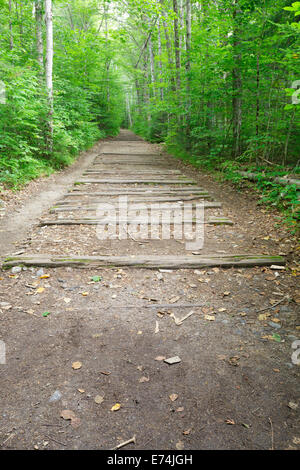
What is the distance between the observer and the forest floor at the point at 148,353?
1.87 meters

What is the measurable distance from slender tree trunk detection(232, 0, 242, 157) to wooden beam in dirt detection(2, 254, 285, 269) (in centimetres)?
631

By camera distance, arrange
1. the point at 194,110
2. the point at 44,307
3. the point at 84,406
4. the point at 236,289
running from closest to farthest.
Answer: the point at 84,406 < the point at 44,307 < the point at 236,289 < the point at 194,110

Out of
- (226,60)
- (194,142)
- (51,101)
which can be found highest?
(226,60)

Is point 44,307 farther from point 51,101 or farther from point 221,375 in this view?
point 51,101

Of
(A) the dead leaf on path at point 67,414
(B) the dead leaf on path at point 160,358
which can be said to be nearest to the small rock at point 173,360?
(B) the dead leaf on path at point 160,358

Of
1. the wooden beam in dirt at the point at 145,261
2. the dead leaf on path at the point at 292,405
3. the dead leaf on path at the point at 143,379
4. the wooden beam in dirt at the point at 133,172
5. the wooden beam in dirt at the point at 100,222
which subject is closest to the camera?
the dead leaf on path at the point at 292,405

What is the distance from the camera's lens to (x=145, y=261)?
13.3 ft

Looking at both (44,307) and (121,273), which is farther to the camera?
(121,273)

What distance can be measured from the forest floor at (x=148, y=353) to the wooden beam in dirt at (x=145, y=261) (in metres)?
0.09

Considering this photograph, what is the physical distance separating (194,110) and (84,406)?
12144 millimetres

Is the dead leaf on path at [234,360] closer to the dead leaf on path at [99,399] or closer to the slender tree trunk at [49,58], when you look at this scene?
the dead leaf on path at [99,399]

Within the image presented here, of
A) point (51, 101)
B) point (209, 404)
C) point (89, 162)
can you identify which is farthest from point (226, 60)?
point (209, 404)

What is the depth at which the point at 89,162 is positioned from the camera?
1225 cm

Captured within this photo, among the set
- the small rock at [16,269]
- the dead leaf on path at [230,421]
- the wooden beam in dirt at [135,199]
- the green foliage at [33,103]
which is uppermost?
the green foliage at [33,103]
